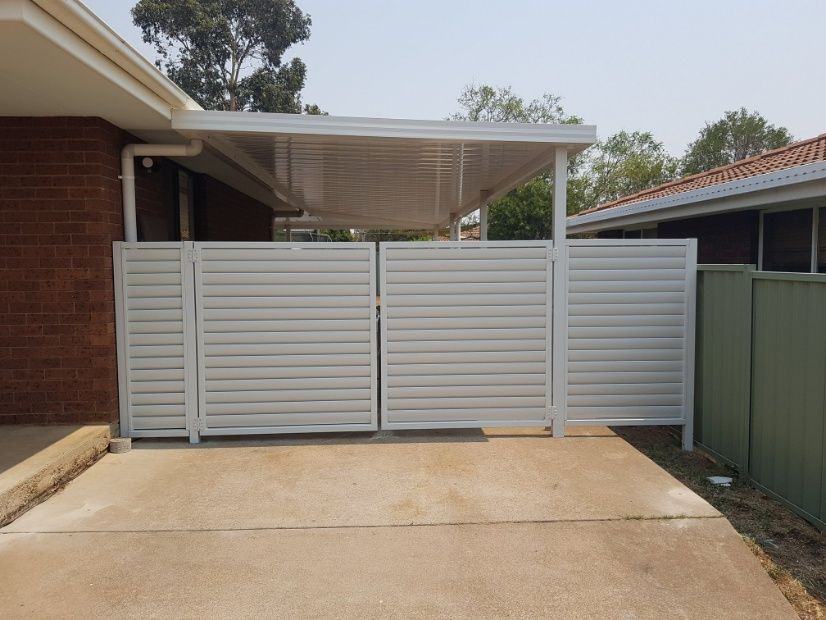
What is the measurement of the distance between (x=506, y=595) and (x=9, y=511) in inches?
125

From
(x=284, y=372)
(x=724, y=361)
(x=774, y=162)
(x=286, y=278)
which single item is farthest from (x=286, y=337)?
(x=774, y=162)

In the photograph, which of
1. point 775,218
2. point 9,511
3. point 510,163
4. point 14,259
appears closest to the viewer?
point 9,511

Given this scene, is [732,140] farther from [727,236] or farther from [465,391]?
[465,391]

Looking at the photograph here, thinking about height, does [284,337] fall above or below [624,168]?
below

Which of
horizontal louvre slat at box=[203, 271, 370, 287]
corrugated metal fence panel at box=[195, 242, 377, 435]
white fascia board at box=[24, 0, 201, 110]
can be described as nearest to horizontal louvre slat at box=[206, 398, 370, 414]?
corrugated metal fence panel at box=[195, 242, 377, 435]

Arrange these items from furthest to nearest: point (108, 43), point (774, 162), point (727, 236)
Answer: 1. point (727, 236)
2. point (774, 162)
3. point (108, 43)

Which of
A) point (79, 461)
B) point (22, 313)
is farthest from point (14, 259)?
point (79, 461)

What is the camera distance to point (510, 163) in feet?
21.9

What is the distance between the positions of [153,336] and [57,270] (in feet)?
3.18

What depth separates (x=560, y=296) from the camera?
564 cm

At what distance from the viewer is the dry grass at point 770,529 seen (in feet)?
10.6

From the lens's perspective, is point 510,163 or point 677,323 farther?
point 510,163

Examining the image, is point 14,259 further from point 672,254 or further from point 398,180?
point 672,254

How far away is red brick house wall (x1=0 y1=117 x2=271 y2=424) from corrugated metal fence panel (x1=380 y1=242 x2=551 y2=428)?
2522 mm
